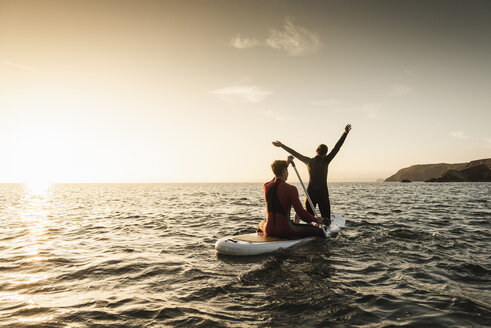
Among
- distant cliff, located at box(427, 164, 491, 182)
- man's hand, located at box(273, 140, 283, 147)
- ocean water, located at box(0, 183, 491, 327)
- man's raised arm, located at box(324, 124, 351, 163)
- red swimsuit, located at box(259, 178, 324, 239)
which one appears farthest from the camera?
distant cliff, located at box(427, 164, 491, 182)

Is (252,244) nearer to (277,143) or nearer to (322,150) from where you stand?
(277,143)

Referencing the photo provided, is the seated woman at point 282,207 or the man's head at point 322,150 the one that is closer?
the seated woman at point 282,207

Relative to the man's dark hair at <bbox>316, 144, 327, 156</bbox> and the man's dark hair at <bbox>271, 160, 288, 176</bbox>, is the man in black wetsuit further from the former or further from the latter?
the man's dark hair at <bbox>271, 160, 288, 176</bbox>

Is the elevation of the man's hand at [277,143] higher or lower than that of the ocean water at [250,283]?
higher

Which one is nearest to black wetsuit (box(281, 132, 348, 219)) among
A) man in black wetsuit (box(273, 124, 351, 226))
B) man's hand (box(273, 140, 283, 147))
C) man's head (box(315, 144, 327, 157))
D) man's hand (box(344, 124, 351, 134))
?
man in black wetsuit (box(273, 124, 351, 226))

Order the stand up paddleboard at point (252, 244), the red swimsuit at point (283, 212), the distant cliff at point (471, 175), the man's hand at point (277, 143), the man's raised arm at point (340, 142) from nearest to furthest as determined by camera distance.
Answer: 1. the red swimsuit at point (283, 212)
2. the stand up paddleboard at point (252, 244)
3. the man's raised arm at point (340, 142)
4. the man's hand at point (277, 143)
5. the distant cliff at point (471, 175)

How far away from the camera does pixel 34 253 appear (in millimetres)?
8297

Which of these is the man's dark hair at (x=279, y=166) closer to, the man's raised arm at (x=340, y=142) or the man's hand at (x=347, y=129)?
the man's raised arm at (x=340, y=142)

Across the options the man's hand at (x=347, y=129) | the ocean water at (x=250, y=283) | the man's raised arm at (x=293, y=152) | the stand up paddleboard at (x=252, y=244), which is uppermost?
the man's hand at (x=347, y=129)

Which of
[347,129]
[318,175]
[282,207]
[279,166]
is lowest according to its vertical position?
[282,207]

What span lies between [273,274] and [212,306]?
1.96 m

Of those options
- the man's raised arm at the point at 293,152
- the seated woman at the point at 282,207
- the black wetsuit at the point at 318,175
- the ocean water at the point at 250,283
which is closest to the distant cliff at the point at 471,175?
the ocean water at the point at 250,283

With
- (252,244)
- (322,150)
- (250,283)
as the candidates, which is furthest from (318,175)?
(250,283)

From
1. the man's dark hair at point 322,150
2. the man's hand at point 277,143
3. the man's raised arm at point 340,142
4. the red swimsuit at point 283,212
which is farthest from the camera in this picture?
the man's dark hair at point 322,150
